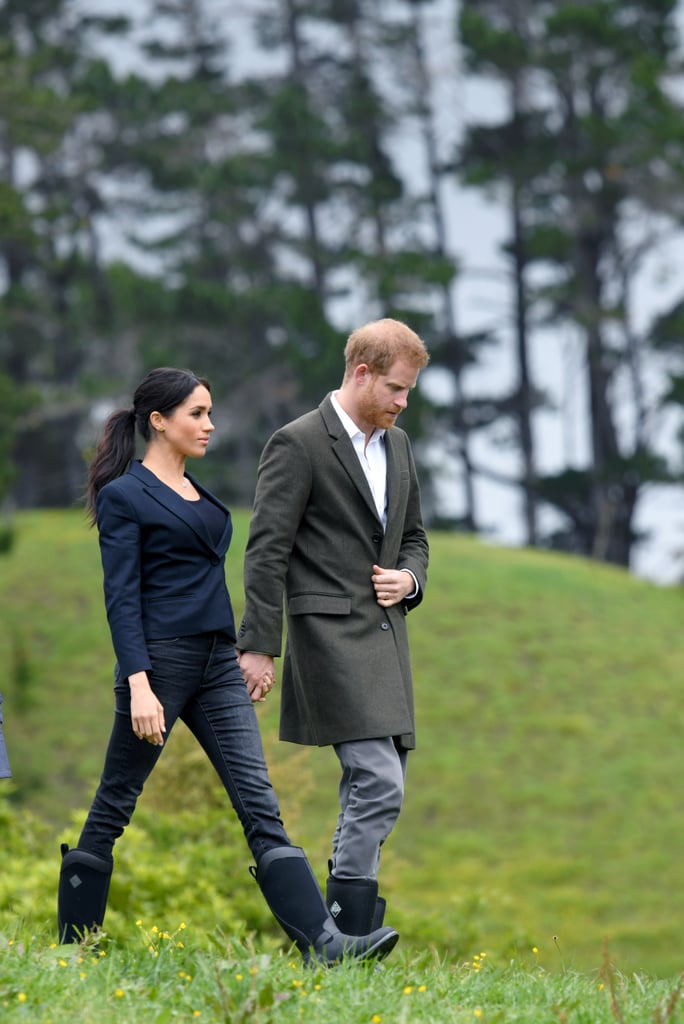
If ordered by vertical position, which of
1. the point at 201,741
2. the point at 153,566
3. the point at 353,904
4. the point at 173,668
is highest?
the point at 153,566

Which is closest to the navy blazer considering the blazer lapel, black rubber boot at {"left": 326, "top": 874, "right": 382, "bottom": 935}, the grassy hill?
the blazer lapel

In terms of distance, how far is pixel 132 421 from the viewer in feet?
A: 16.4

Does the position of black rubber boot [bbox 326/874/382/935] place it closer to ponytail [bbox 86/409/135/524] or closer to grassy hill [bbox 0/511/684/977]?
ponytail [bbox 86/409/135/524]

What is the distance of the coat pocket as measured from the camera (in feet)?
16.0

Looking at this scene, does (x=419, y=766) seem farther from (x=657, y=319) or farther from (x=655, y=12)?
(x=655, y=12)

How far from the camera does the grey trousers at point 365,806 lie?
4758 mm

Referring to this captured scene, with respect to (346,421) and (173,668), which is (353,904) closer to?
(173,668)

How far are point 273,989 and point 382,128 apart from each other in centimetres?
2887

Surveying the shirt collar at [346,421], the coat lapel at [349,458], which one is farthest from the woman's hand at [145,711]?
the shirt collar at [346,421]

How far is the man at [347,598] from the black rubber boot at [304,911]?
154mm

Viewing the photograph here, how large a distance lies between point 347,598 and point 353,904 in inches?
40.0

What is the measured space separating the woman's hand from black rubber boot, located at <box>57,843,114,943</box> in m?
0.51

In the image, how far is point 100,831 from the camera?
186 inches

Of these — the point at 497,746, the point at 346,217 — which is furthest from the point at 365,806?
the point at 346,217
